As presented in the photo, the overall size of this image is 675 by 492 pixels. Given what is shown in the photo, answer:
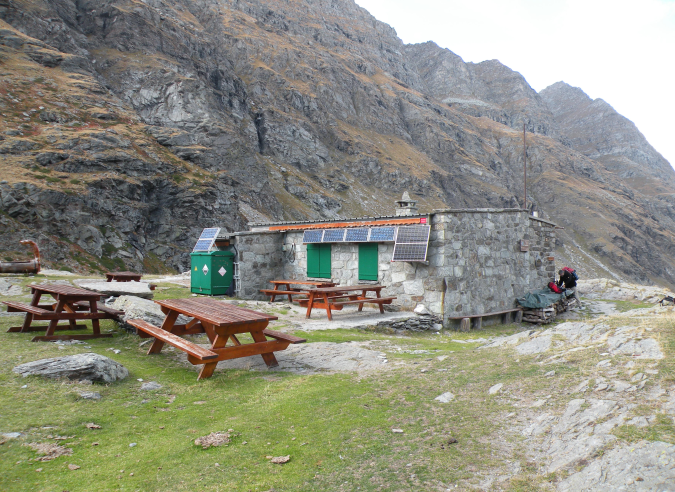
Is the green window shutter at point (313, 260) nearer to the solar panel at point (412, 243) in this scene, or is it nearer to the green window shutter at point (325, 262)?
the green window shutter at point (325, 262)

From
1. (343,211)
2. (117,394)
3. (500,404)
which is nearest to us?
(500,404)

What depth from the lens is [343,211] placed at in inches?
2489

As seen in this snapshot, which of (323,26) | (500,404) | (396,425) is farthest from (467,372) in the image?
(323,26)

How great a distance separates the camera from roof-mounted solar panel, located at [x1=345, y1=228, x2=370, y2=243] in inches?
594

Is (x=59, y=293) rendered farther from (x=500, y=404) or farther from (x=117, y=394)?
(x=500, y=404)

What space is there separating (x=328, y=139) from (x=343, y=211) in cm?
2020

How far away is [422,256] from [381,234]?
1906 mm

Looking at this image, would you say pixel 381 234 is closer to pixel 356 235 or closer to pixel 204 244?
pixel 356 235

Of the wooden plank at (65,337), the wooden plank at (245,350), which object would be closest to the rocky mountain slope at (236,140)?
the wooden plank at (65,337)

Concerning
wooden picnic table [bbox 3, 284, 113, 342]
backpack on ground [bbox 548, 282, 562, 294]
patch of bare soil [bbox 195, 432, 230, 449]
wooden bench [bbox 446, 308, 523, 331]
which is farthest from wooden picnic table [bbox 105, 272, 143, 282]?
backpack on ground [bbox 548, 282, 562, 294]

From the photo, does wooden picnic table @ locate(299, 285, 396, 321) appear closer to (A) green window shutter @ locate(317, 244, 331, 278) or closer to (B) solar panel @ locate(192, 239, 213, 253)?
(A) green window shutter @ locate(317, 244, 331, 278)

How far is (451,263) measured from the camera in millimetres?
13602

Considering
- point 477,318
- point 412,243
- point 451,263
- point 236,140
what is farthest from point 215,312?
point 236,140

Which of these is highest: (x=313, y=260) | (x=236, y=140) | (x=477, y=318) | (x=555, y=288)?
(x=236, y=140)
